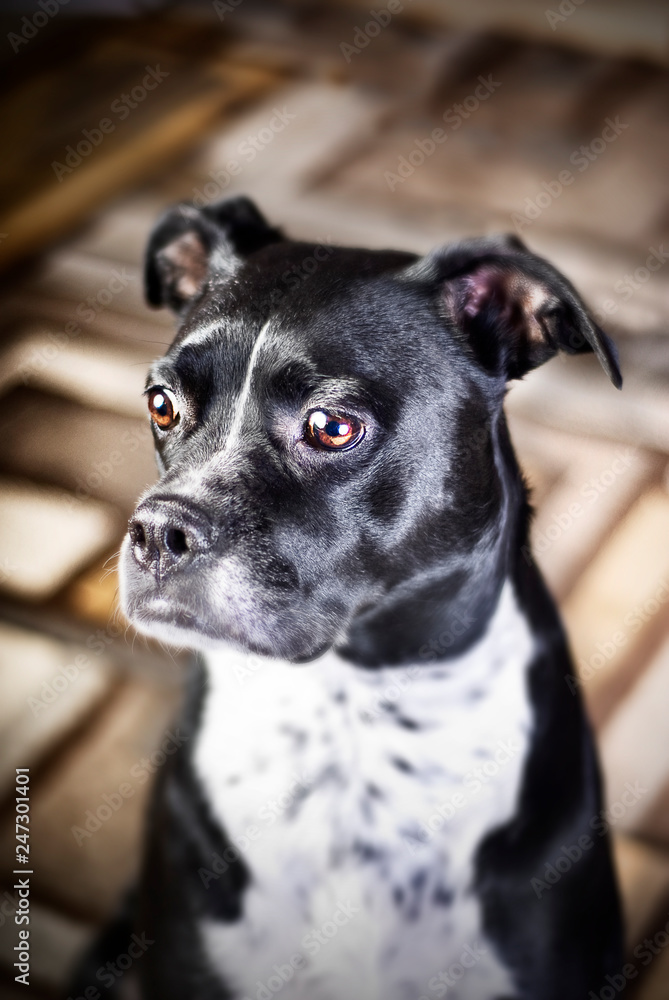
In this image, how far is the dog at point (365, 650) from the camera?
1.05m

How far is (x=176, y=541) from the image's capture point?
990 millimetres

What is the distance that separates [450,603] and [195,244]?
0.55 meters

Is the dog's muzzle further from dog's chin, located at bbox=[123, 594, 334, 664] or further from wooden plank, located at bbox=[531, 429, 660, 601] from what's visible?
wooden plank, located at bbox=[531, 429, 660, 601]

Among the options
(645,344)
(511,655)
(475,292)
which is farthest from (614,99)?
(511,655)

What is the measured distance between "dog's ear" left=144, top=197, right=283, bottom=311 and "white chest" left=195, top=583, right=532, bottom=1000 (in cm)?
48

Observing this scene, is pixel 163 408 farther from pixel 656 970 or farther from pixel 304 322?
pixel 656 970

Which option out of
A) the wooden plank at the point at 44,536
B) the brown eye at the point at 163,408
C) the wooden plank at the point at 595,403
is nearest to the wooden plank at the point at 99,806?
the wooden plank at the point at 44,536

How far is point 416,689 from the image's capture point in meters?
1.22

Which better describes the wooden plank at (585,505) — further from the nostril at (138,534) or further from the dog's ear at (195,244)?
the nostril at (138,534)

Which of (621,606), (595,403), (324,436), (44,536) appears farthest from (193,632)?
(595,403)

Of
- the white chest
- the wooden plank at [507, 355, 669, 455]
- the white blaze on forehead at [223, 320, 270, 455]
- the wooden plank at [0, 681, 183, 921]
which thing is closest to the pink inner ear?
the white blaze on forehead at [223, 320, 270, 455]

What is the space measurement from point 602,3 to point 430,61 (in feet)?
1.59

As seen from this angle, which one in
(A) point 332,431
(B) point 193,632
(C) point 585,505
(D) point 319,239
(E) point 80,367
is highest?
(A) point 332,431

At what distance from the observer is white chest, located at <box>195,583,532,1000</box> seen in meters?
1.23
